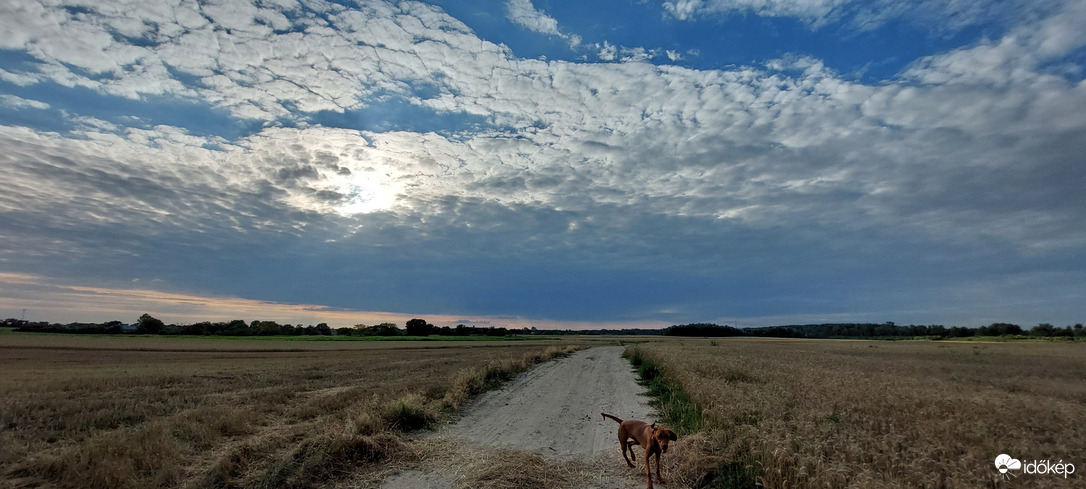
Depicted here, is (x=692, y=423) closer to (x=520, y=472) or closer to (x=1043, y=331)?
(x=520, y=472)

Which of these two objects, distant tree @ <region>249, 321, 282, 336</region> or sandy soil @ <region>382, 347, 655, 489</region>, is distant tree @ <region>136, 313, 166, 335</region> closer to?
distant tree @ <region>249, 321, 282, 336</region>

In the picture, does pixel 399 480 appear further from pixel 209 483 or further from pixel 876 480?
pixel 876 480

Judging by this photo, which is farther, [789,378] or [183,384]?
[183,384]

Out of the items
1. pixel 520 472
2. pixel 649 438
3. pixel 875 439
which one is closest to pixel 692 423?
pixel 875 439

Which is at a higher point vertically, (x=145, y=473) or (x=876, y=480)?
(x=876, y=480)

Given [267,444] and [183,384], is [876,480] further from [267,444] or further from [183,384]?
[183,384]

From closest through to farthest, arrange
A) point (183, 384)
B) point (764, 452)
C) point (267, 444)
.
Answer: point (764, 452), point (267, 444), point (183, 384)

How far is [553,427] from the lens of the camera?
1180cm

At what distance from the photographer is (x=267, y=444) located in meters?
8.81

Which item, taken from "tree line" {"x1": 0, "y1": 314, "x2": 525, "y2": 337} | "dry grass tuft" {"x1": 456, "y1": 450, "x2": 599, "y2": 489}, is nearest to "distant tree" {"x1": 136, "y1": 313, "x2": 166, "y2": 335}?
"tree line" {"x1": 0, "y1": 314, "x2": 525, "y2": 337}

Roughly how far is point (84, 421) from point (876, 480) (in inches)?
650

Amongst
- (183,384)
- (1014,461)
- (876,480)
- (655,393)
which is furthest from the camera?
(183,384)

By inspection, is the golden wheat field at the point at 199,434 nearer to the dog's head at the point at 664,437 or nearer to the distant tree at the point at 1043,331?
the dog's head at the point at 664,437

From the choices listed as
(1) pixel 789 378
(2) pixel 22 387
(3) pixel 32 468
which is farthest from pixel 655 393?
(2) pixel 22 387
